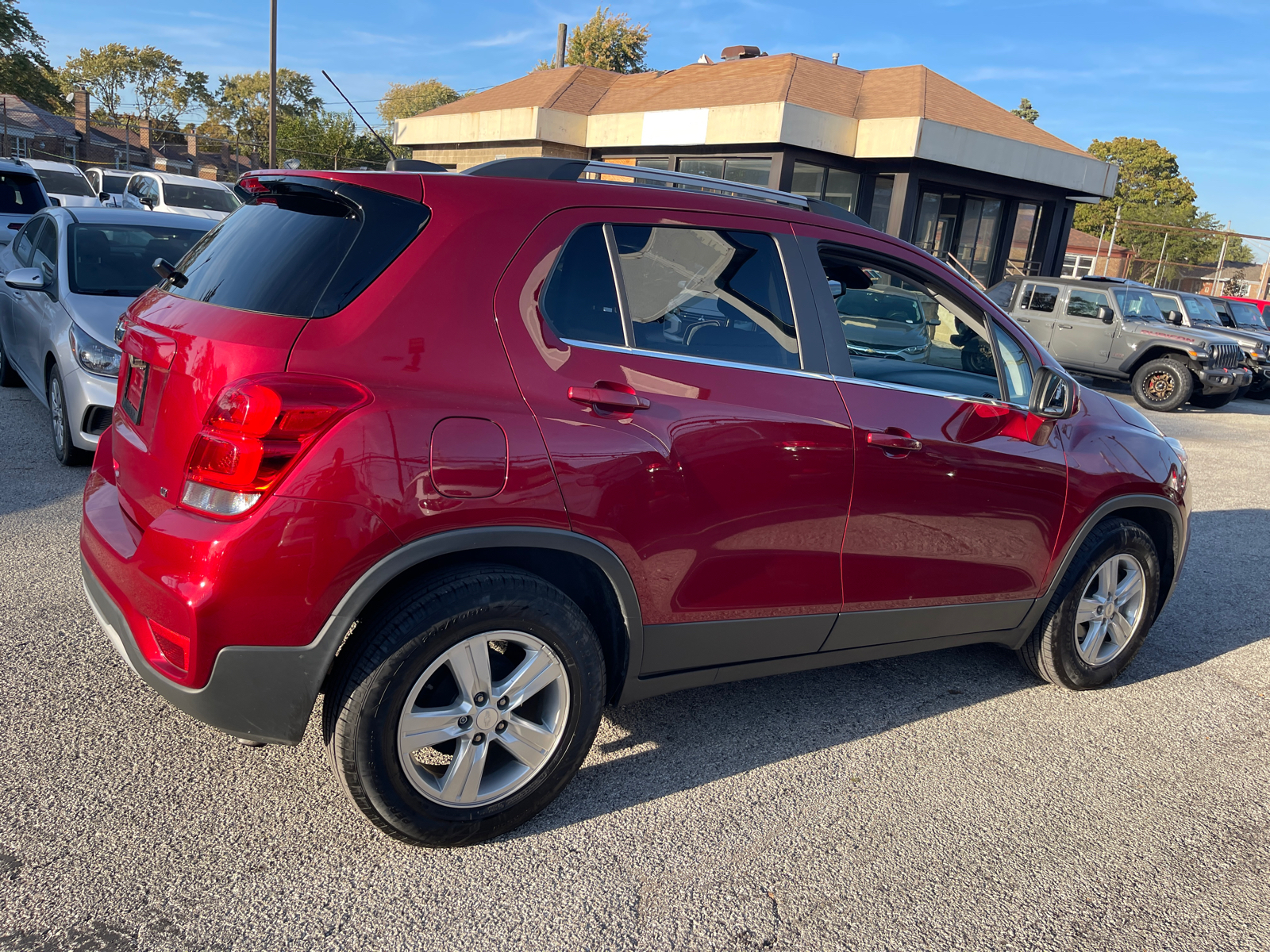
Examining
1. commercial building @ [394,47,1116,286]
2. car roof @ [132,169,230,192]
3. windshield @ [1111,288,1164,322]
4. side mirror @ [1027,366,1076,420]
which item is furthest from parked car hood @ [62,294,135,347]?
windshield @ [1111,288,1164,322]

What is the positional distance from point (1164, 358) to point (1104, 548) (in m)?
13.4

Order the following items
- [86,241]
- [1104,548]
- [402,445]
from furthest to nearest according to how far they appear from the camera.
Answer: [86,241], [1104,548], [402,445]

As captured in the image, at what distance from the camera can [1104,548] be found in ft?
12.9

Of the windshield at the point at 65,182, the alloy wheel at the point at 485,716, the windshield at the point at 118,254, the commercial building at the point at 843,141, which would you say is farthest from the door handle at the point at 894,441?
the windshield at the point at 65,182

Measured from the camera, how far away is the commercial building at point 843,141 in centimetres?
1978

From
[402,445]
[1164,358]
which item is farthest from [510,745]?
[1164,358]

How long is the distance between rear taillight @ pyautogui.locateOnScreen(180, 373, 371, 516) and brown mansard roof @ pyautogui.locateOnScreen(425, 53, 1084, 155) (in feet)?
62.0

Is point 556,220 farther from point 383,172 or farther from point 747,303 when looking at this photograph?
point 747,303

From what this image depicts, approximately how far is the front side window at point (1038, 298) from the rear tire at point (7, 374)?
15473 mm

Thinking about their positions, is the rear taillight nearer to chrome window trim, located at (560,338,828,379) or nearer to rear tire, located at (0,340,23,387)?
chrome window trim, located at (560,338,828,379)

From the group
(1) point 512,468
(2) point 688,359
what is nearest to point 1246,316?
(2) point 688,359

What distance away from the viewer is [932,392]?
3355mm

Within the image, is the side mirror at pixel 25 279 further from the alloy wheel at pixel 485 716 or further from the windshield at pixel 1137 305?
the windshield at pixel 1137 305

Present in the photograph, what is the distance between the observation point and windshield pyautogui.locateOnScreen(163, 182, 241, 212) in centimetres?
1711
